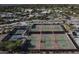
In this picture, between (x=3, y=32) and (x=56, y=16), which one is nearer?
(x=3, y=32)

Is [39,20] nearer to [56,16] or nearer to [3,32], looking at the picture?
[56,16]

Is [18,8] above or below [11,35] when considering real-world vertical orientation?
above

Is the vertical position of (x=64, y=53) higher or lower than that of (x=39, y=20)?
lower

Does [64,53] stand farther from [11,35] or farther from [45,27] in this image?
[11,35]
